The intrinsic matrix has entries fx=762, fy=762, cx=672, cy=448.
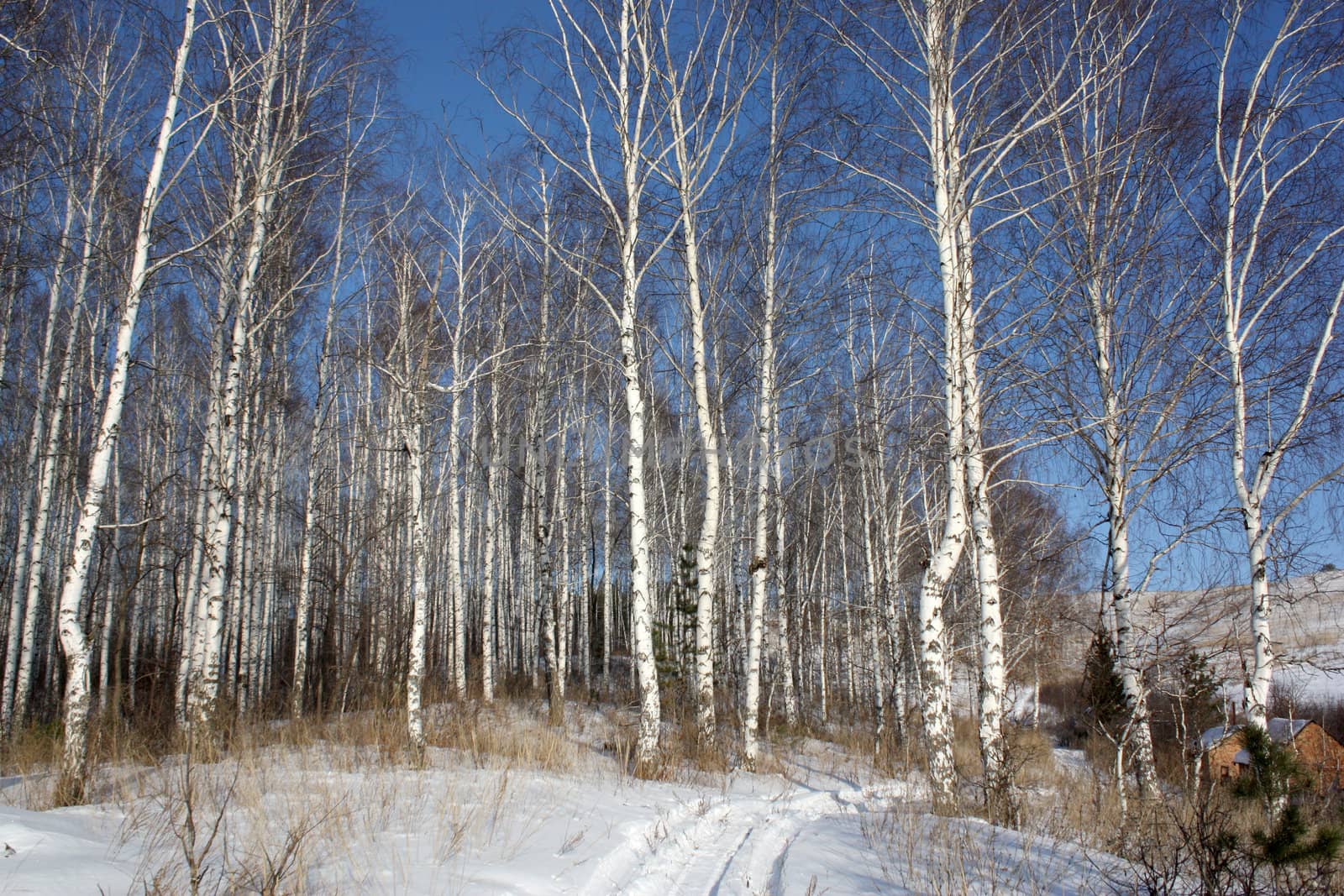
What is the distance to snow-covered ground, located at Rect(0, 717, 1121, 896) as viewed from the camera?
3.30 meters

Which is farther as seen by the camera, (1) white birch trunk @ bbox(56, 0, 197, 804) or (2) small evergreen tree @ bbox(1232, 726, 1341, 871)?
(1) white birch trunk @ bbox(56, 0, 197, 804)

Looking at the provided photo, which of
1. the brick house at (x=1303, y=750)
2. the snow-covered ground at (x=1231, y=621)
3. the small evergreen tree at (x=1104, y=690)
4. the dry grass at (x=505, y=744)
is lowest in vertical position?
the brick house at (x=1303, y=750)

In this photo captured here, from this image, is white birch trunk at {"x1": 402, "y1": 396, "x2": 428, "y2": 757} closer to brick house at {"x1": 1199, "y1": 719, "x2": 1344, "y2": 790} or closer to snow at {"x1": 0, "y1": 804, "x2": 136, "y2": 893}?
snow at {"x1": 0, "y1": 804, "x2": 136, "y2": 893}

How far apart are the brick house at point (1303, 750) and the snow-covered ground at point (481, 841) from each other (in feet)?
7.88

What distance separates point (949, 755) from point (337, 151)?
32.5 feet

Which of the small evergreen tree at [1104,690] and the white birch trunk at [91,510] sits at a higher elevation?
the white birch trunk at [91,510]

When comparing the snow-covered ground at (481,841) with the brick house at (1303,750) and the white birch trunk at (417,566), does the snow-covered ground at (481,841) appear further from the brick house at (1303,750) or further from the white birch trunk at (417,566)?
the brick house at (1303,750)

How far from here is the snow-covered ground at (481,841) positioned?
10.8 ft

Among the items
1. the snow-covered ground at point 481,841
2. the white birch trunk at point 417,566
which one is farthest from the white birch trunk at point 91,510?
the white birch trunk at point 417,566

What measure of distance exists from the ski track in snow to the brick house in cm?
311

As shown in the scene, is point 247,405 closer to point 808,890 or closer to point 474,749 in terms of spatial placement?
point 474,749

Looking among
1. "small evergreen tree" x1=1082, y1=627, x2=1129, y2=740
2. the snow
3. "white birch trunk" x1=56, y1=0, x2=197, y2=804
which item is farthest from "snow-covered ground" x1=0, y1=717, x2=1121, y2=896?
"small evergreen tree" x1=1082, y1=627, x2=1129, y2=740

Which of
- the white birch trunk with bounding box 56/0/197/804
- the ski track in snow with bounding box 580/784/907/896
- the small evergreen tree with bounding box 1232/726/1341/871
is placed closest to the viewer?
the small evergreen tree with bounding box 1232/726/1341/871

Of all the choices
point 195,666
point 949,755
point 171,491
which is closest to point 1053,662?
point 949,755
